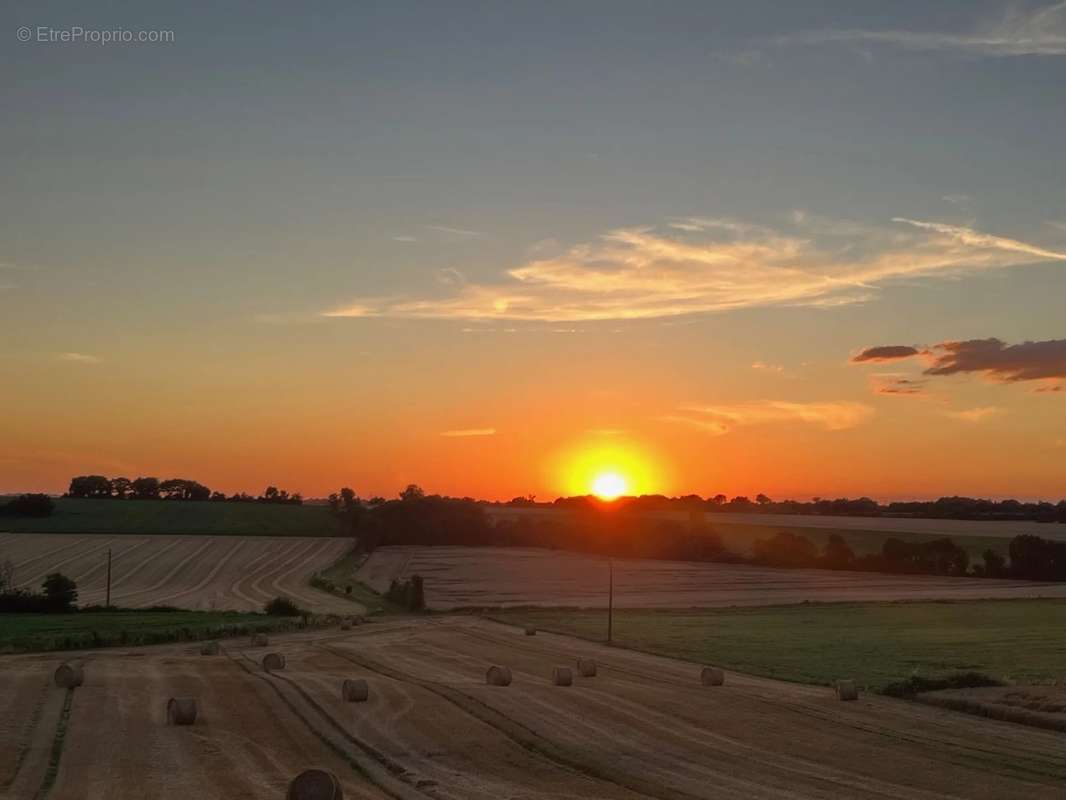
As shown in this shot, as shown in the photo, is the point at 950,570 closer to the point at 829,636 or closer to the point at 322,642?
the point at 829,636

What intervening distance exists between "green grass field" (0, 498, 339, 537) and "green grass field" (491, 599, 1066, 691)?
74361 mm

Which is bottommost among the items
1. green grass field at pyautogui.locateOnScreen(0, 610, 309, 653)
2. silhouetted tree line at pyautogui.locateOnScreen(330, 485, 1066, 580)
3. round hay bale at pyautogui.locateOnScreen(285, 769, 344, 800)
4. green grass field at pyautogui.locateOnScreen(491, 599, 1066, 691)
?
green grass field at pyautogui.locateOnScreen(0, 610, 309, 653)

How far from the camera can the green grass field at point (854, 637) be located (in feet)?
138

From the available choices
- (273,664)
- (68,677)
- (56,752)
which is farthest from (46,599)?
(56,752)

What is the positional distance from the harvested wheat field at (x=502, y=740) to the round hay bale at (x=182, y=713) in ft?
1.08

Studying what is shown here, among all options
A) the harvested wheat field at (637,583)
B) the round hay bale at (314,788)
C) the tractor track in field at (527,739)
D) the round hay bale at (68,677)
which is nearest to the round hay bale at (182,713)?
the tractor track in field at (527,739)

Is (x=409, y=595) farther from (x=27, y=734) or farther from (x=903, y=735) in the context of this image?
(x=903, y=735)

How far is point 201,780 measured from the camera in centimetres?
2166

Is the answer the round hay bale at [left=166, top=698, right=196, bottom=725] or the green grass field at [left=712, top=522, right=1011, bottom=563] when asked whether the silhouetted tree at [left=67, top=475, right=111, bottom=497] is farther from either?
the round hay bale at [left=166, top=698, right=196, bottom=725]

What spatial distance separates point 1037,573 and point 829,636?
2452 inches

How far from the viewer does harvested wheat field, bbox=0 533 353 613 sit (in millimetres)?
85625

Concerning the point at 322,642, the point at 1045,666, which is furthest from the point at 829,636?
the point at 322,642

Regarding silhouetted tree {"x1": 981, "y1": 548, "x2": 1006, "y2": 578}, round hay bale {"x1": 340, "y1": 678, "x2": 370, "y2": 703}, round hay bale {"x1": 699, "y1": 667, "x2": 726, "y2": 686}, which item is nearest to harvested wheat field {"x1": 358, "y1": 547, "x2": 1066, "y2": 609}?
silhouetted tree {"x1": 981, "y1": 548, "x2": 1006, "y2": 578}

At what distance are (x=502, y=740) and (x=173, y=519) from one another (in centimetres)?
12921
